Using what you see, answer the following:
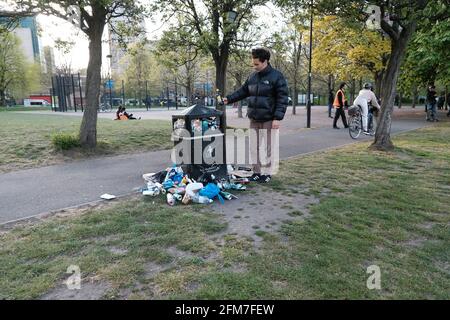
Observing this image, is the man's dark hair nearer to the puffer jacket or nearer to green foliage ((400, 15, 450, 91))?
the puffer jacket

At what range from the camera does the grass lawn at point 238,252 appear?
287cm

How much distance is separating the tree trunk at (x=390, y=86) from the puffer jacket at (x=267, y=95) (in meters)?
5.00

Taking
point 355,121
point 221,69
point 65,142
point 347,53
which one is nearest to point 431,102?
point 347,53

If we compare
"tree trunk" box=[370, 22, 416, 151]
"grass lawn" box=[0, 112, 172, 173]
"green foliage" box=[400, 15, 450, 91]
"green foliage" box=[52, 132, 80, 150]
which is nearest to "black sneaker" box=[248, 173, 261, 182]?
"grass lawn" box=[0, 112, 172, 173]

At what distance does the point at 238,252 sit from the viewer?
3.47 metres

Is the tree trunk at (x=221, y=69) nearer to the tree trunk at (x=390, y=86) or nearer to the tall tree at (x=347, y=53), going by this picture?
the tree trunk at (x=390, y=86)

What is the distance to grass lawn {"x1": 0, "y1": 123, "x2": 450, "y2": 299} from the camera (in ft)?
9.42

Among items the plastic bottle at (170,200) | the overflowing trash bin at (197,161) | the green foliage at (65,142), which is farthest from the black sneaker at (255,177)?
the green foliage at (65,142)

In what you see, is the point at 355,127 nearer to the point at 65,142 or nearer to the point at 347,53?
the point at 65,142

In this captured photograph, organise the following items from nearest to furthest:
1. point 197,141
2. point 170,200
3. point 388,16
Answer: point 170,200 < point 197,141 < point 388,16

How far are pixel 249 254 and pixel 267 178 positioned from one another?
9.83 ft

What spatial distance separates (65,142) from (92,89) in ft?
5.19
